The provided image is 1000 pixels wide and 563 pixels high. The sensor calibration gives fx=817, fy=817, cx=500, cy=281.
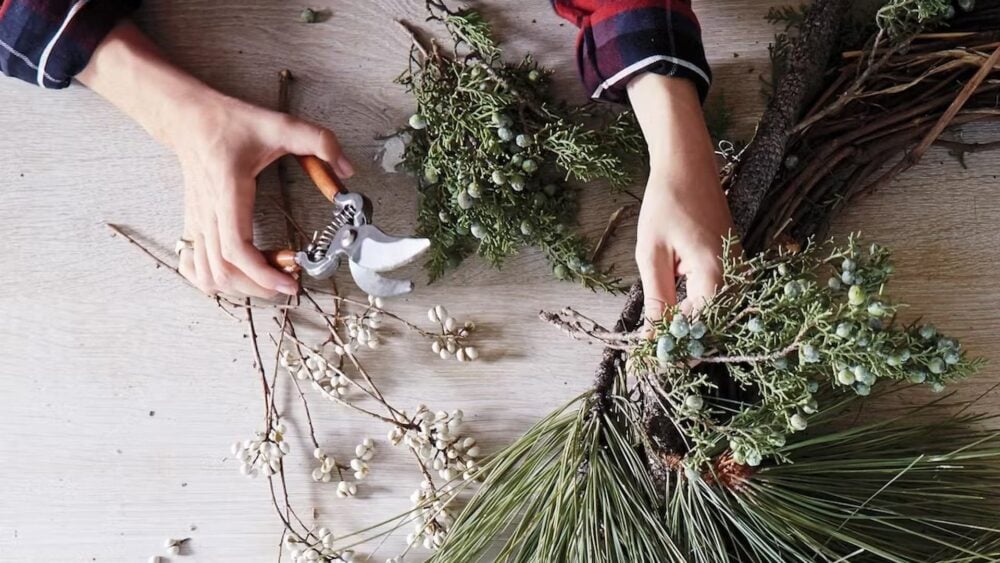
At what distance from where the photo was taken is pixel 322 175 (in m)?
0.90

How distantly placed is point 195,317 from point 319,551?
1.05 ft

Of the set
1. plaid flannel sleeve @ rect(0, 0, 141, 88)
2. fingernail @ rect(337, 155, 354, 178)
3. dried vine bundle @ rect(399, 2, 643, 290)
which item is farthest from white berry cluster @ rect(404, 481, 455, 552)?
plaid flannel sleeve @ rect(0, 0, 141, 88)

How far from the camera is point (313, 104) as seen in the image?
1005 millimetres

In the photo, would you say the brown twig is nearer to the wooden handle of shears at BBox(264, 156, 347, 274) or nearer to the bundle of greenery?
the bundle of greenery

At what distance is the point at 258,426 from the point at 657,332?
0.55 meters

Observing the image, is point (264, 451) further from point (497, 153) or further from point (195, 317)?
point (497, 153)

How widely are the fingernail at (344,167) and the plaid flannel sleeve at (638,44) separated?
0.29 metres

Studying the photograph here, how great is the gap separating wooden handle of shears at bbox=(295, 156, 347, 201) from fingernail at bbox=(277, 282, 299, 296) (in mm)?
105

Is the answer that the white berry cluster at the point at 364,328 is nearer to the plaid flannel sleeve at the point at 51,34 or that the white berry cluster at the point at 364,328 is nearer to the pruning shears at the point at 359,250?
the pruning shears at the point at 359,250

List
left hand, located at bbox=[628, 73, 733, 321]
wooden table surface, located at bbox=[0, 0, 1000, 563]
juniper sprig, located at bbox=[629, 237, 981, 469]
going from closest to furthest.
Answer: juniper sprig, located at bbox=[629, 237, 981, 469] < left hand, located at bbox=[628, 73, 733, 321] < wooden table surface, located at bbox=[0, 0, 1000, 563]

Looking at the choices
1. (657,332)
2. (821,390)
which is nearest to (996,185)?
(821,390)

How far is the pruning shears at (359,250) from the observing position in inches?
32.6

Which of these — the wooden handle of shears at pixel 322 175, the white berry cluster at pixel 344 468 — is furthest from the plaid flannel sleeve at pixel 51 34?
the white berry cluster at pixel 344 468

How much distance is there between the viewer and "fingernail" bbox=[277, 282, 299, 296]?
0.91 m
